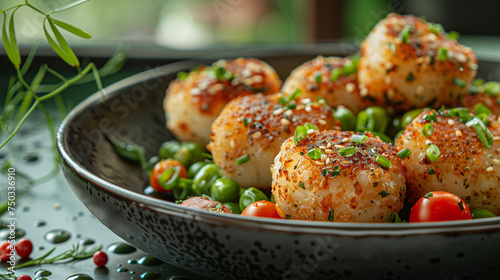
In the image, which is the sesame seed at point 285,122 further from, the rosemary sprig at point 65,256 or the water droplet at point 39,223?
the water droplet at point 39,223

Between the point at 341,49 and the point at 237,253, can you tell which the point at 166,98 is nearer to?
the point at 341,49

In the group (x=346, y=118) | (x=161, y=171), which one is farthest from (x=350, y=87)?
(x=161, y=171)

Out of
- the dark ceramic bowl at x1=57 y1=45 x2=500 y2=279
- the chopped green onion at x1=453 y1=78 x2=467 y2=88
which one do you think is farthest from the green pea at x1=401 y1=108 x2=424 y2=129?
the dark ceramic bowl at x1=57 y1=45 x2=500 y2=279

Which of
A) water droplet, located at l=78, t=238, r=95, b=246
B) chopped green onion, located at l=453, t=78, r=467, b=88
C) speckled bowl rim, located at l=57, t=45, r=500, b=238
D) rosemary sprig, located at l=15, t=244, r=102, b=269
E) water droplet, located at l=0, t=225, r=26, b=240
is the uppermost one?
chopped green onion, located at l=453, t=78, r=467, b=88

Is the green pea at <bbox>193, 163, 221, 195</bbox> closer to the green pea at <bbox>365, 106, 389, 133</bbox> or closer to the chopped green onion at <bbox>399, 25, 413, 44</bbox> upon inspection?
the green pea at <bbox>365, 106, 389, 133</bbox>

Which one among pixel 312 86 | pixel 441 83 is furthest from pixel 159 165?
pixel 441 83
